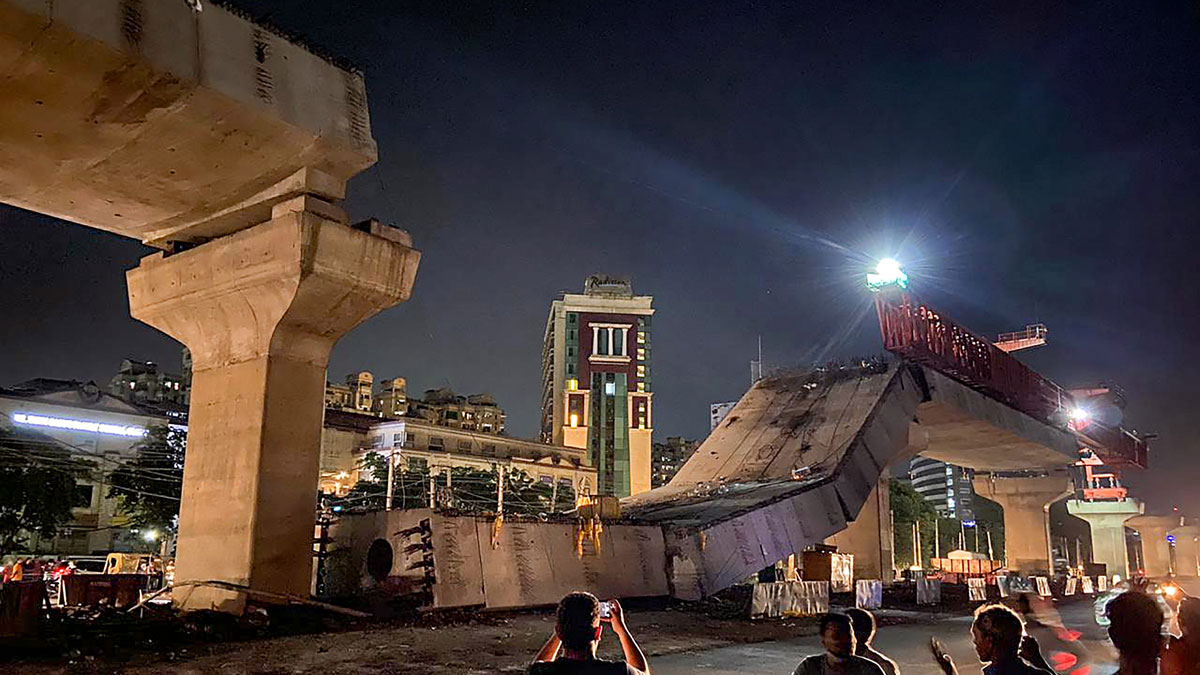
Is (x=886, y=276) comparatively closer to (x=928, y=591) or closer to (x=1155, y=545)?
(x=928, y=591)

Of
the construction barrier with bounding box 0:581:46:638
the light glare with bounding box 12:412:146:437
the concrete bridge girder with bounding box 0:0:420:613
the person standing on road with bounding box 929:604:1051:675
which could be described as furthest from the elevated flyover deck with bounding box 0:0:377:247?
the light glare with bounding box 12:412:146:437

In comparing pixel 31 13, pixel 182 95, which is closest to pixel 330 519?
pixel 182 95

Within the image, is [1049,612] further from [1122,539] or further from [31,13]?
[1122,539]

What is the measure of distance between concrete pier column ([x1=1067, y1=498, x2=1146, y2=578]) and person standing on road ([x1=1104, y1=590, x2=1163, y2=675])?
68.7 metres

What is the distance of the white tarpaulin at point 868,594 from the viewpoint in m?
27.3

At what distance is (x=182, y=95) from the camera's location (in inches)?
380

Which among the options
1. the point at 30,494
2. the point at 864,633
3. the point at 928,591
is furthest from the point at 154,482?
the point at 864,633

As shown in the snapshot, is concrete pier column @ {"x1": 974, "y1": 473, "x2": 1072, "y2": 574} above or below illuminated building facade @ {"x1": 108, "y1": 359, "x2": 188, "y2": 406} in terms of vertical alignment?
below

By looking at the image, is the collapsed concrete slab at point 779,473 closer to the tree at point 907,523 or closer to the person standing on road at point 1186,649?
the person standing on road at point 1186,649

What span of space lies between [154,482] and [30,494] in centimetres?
672

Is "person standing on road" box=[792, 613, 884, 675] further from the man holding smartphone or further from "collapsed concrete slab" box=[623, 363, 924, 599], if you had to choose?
"collapsed concrete slab" box=[623, 363, 924, 599]

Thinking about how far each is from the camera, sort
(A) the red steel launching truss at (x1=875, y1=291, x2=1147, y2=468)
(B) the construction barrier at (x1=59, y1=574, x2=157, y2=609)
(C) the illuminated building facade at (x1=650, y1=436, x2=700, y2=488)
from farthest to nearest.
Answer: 1. (C) the illuminated building facade at (x1=650, y1=436, x2=700, y2=488)
2. (A) the red steel launching truss at (x1=875, y1=291, x2=1147, y2=468)
3. (B) the construction barrier at (x1=59, y1=574, x2=157, y2=609)

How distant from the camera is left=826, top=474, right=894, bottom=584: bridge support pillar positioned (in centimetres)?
3888

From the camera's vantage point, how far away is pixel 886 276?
33625 mm
